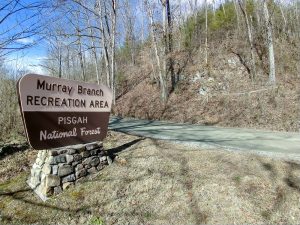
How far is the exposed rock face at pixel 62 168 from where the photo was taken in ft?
21.2

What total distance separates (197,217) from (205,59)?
18.9 m

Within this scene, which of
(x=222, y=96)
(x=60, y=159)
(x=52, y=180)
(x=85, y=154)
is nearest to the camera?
(x=52, y=180)

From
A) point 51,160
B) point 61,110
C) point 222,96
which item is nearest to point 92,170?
point 51,160

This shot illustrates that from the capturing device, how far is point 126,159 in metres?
7.80

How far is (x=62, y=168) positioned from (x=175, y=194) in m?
2.55

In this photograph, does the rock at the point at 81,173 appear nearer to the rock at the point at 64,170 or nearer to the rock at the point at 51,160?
the rock at the point at 64,170

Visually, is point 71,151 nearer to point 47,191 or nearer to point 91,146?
point 91,146

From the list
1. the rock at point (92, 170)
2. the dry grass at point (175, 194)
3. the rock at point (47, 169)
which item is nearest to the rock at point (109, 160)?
the dry grass at point (175, 194)

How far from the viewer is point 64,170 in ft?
21.8

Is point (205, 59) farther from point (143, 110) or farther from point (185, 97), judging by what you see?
point (143, 110)

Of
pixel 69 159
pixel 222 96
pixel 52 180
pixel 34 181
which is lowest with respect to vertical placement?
pixel 34 181

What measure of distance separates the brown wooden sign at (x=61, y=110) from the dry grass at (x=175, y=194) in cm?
109

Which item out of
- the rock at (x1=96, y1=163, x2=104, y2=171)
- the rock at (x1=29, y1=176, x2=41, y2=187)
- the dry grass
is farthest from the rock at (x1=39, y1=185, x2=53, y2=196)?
the rock at (x1=96, y1=163, x2=104, y2=171)

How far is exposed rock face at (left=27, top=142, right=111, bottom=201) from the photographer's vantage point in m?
6.47
